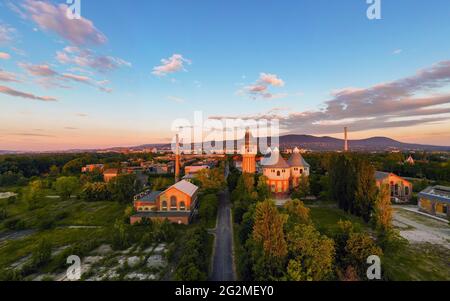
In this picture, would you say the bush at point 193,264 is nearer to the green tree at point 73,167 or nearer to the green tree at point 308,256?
the green tree at point 308,256

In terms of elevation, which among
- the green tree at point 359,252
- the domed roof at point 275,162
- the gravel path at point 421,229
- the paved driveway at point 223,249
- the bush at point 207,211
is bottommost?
the paved driveway at point 223,249

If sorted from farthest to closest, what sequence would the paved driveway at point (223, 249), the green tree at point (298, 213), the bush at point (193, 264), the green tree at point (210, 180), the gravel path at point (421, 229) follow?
1. the green tree at point (210, 180)
2. the gravel path at point (421, 229)
3. the green tree at point (298, 213)
4. the paved driveway at point (223, 249)
5. the bush at point (193, 264)

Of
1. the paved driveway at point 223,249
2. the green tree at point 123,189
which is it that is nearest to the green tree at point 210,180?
the paved driveway at point 223,249

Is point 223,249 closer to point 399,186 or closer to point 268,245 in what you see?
point 268,245

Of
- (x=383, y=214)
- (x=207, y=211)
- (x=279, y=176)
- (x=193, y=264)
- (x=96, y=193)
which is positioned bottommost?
(x=96, y=193)

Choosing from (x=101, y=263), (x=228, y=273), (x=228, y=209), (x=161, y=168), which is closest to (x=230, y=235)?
(x=228, y=273)

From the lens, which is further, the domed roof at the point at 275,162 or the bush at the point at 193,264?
the domed roof at the point at 275,162

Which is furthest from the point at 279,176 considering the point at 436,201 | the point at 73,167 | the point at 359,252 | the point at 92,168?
the point at 73,167

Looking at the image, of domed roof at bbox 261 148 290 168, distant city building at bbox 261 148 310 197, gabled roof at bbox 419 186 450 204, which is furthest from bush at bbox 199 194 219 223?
gabled roof at bbox 419 186 450 204
